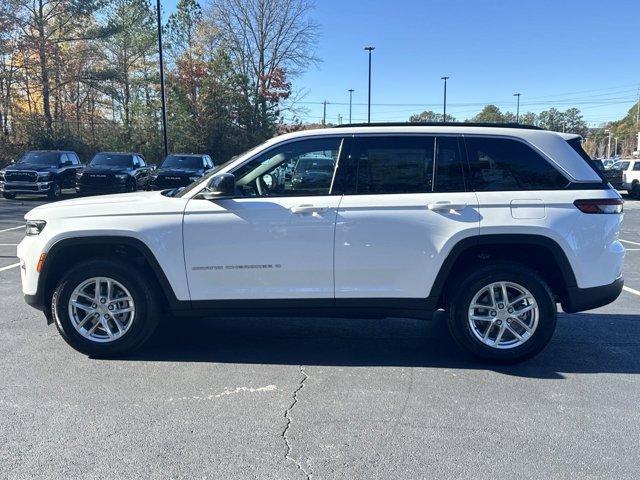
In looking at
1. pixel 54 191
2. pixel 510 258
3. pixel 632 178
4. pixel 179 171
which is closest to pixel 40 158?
pixel 54 191

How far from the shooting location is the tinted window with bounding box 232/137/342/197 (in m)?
4.35

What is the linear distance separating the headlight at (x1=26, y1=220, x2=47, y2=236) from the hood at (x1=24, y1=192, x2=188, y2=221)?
33 millimetres

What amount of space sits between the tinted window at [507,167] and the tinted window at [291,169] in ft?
3.76

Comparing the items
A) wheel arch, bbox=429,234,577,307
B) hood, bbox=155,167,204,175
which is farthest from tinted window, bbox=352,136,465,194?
hood, bbox=155,167,204,175

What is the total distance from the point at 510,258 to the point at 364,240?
126 centimetres

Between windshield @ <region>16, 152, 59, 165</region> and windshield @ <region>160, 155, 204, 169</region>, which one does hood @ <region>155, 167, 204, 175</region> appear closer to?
windshield @ <region>160, 155, 204, 169</region>

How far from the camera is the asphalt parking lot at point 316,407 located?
2955mm

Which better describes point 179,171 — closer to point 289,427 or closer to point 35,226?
point 35,226

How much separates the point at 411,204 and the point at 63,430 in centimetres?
→ 289

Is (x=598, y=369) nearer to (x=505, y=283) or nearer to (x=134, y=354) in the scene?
(x=505, y=283)

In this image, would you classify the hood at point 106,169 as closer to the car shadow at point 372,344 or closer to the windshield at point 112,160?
the windshield at point 112,160

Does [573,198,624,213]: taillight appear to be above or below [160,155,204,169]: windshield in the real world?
below

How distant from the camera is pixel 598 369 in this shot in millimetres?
4316

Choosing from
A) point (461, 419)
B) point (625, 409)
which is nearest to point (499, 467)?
point (461, 419)
